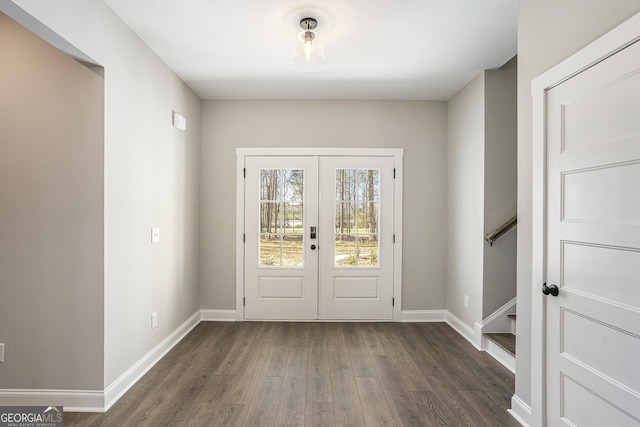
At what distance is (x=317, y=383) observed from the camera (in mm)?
2615

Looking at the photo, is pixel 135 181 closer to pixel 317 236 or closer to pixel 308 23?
pixel 308 23

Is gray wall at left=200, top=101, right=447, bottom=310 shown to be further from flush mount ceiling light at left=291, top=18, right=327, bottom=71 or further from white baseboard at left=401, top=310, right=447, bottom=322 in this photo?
flush mount ceiling light at left=291, top=18, right=327, bottom=71

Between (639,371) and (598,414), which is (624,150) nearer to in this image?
(639,371)

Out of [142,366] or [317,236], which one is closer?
[142,366]

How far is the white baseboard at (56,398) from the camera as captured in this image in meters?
2.24

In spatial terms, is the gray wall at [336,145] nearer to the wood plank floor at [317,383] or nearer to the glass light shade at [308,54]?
the wood plank floor at [317,383]

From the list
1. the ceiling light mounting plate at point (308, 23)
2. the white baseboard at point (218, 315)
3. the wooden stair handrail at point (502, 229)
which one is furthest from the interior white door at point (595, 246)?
the white baseboard at point (218, 315)

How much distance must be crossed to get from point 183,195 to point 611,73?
345cm

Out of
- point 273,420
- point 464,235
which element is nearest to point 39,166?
point 273,420

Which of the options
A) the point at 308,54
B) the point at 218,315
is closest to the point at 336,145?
the point at 308,54

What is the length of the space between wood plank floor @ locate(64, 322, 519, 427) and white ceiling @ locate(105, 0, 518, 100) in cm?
262

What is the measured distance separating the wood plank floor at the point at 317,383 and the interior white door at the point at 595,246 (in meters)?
0.67

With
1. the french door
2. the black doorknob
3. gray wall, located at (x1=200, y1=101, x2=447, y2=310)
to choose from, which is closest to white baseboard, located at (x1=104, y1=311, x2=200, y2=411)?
gray wall, located at (x1=200, y1=101, x2=447, y2=310)

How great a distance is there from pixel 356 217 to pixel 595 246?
2.62 m
